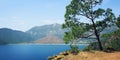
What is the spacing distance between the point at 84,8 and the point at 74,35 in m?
4.80

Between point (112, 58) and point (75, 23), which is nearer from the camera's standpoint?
point (112, 58)

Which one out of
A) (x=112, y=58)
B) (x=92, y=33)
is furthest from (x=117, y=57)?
(x=92, y=33)

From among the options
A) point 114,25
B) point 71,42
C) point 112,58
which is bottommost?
point 112,58

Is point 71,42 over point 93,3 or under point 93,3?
under

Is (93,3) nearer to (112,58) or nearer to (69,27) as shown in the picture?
(69,27)

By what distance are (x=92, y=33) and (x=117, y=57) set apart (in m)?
9.34

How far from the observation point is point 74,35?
1464 inches

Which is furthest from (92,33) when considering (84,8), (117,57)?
(117,57)

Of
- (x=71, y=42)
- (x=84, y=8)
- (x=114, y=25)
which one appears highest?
(x=84, y=8)

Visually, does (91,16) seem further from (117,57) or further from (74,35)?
(117,57)

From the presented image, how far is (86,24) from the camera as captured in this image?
122 feet

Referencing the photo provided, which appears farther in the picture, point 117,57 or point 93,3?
point 93,3

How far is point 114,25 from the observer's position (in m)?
38.3

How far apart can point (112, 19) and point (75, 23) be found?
636cm
